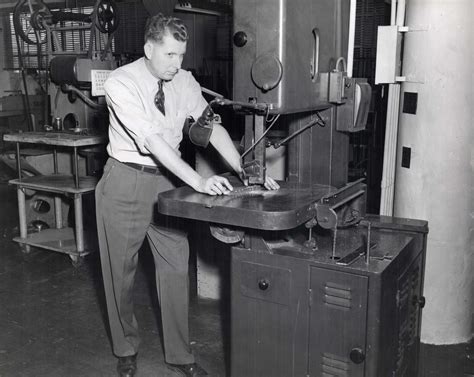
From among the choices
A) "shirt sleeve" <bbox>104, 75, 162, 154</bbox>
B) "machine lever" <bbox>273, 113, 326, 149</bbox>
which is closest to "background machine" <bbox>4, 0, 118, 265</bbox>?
"shirt sleeve" <bbox>104, 75, 162, 154</bbox>

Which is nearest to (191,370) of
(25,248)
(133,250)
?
(133,250)

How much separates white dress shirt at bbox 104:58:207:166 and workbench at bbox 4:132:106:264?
1.34m

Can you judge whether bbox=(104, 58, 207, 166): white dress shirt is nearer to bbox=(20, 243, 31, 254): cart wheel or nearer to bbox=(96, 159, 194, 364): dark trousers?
bbox=(96, 159, 194, 364): dark trousers

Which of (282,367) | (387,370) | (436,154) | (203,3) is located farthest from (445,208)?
(203,3)

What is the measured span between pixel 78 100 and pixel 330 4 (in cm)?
243

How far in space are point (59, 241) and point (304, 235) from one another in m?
2.26

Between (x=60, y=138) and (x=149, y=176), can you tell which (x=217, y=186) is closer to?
(x=149, y=176)

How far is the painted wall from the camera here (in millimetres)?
2154

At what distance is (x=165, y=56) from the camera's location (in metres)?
1.83

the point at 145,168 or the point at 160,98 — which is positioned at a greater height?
the point at 160,98

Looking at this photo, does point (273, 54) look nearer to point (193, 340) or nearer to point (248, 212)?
point (248, 212)

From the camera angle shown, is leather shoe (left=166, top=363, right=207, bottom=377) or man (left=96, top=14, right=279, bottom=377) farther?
leather shoe (left=166, top=363, right=207, bottom=377)

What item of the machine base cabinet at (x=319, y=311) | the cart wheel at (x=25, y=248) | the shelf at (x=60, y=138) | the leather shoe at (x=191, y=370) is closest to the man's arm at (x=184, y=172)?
the machine base cabinet at (x=319, y=311)

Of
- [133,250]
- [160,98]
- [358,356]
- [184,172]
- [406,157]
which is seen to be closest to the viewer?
[358,356]
